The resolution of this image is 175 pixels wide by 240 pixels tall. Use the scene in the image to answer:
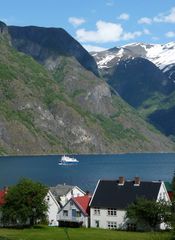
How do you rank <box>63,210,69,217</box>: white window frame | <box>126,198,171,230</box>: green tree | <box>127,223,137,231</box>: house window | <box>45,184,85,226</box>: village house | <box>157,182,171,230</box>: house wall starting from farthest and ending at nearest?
<box>45,184,85,226</box>: village house < <box>63,210,69,217</box>: white window frame < <box>127,223,137,231</box>: house window < <box>157,182,171,230</box>: house wall < <box>126,198,171,230</box>: green tree

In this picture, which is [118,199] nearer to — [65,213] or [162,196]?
[162,196]

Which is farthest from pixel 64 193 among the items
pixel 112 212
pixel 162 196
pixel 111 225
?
pixel 162 196

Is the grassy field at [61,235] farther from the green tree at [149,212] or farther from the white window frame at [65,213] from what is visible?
the white window frame at [65,213]

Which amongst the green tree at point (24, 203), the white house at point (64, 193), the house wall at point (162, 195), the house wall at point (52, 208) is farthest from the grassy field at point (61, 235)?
the white house at point (64, 193)

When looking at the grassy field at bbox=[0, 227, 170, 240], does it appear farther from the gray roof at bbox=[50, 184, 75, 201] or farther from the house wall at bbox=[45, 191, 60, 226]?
the gray roof at bbox=[50, 184, 75, 201]

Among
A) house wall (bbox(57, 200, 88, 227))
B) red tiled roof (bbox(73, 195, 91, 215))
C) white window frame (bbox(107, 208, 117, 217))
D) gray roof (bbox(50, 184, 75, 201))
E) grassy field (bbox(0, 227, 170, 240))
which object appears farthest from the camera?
gray roof (bbox(50, 184, 75, 201))

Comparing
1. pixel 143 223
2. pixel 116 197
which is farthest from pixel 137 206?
pixel 116 197

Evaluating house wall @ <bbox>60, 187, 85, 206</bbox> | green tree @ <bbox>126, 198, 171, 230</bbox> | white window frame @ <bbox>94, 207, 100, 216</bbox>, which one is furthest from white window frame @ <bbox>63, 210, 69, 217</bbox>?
green tree @ <bbox>126, 198, 171, 230</bbox>

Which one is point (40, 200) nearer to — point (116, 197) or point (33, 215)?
point (33, 215)
